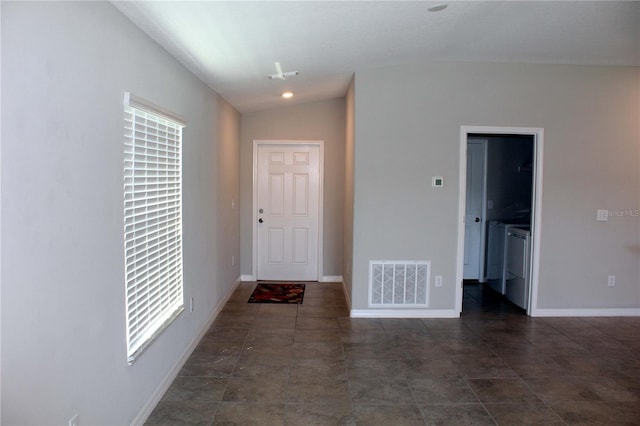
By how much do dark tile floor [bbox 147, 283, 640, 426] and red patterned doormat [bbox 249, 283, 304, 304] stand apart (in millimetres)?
407

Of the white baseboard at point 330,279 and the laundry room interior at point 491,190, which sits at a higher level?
the laundry room interior at point 491,190

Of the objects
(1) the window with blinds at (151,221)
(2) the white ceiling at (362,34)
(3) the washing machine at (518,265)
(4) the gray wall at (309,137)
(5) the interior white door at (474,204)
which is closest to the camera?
(1) the window with blinds at (151,221)

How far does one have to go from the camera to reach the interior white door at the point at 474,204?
605 cm

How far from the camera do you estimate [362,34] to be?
3176 mm

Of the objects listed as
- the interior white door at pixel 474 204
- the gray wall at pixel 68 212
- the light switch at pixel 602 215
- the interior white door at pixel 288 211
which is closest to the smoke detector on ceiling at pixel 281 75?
the gray wall at pixel 68 212

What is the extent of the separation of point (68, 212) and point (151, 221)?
923 millimetres

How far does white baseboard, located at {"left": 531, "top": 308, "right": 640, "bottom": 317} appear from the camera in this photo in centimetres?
457

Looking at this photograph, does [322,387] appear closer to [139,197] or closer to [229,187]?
[139,197]

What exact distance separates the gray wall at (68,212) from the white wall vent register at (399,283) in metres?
2.39

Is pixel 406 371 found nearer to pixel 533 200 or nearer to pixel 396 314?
pixel 396 314

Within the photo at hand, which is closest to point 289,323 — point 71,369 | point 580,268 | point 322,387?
point 322,387

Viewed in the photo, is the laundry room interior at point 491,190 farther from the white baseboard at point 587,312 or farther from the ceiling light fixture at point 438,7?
the ceiling light fixture at point 438,7

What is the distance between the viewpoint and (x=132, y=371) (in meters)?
2.36

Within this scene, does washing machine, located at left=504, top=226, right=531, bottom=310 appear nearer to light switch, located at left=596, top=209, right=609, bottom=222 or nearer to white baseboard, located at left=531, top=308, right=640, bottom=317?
white baseboard, located at left=531, top=308, right=640, bottom=317
